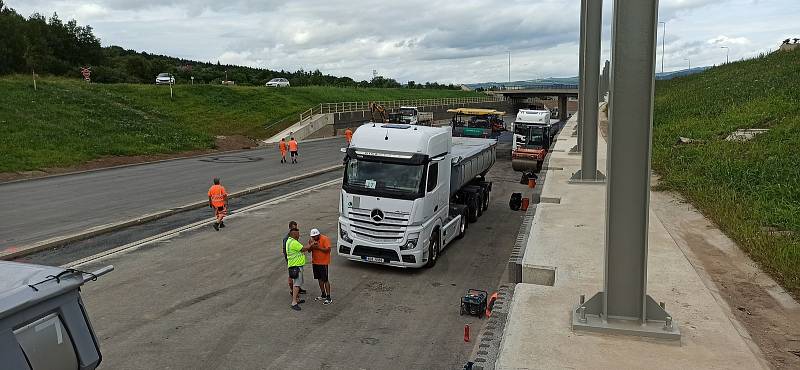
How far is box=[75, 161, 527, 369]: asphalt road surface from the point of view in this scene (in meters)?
8.75

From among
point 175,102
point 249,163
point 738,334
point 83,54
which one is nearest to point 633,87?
point 738,334

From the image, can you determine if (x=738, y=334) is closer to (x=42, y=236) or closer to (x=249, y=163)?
(x=42, y=236)

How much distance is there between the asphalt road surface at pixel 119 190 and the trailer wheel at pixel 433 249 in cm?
1007

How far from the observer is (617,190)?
23.6 ft

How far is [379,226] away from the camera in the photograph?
12.9 metres

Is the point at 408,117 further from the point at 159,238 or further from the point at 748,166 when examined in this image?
the point at 159,238

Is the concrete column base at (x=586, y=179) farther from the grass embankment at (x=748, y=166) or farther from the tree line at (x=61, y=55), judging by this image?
the tree line at (x=61, y=55)

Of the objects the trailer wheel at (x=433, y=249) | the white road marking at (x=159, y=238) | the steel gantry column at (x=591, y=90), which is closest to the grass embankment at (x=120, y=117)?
the white road marking at (x=159, y=238)

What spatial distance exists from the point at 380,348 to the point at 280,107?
174 feet

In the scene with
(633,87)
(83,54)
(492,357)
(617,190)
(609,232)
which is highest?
(83,54)

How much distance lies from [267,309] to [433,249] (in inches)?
170

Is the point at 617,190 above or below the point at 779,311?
above

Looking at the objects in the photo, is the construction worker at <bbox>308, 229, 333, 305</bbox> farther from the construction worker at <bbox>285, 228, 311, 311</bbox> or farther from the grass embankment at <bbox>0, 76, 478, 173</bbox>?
the grass embankment at <bbox>0, 76, 478, 173</bbox>

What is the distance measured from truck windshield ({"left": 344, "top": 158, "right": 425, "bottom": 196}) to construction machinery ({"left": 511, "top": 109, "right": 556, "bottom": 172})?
16.2m
